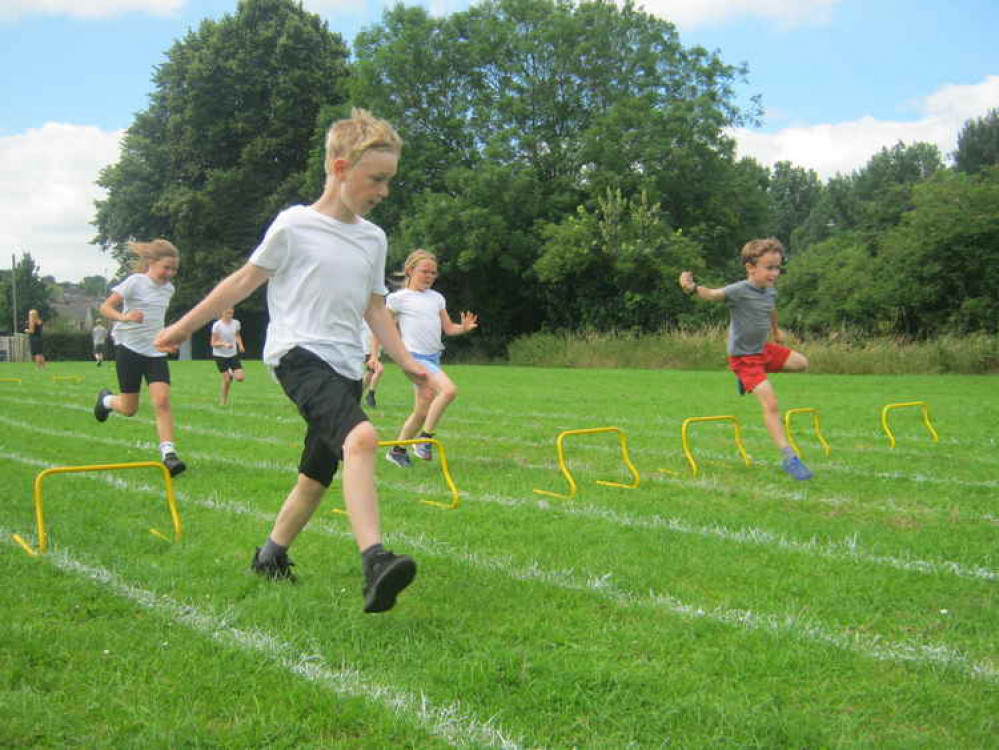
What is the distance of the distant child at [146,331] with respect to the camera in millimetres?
7625

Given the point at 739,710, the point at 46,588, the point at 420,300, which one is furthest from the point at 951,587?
the point at 420,300

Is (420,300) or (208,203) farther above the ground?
(208,203)

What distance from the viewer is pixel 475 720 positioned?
2713mm

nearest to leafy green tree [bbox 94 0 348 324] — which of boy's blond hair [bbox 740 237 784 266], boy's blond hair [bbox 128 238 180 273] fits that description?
boy's blond hair [bbox 128 238 180 273]

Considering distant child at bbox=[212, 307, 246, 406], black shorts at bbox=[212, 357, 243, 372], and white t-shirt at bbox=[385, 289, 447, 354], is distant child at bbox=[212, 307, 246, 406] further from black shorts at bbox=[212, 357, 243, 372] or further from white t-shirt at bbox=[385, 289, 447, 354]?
white t-shirt at bbox=[385, 289, 447, 354]

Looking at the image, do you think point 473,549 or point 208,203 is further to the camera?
point 208,203

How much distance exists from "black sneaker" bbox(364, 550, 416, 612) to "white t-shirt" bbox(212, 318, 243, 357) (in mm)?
11758

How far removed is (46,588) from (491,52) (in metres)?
36.5

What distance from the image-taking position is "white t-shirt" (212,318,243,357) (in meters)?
14.4

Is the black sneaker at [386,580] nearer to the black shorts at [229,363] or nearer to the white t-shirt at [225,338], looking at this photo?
the black shorts at [229,363]

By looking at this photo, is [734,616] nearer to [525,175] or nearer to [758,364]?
[758,364]

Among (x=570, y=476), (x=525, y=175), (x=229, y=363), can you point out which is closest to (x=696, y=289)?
(x=570, y=476)

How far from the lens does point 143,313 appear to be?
7.52 m

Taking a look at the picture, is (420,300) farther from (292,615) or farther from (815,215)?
(815,215)
